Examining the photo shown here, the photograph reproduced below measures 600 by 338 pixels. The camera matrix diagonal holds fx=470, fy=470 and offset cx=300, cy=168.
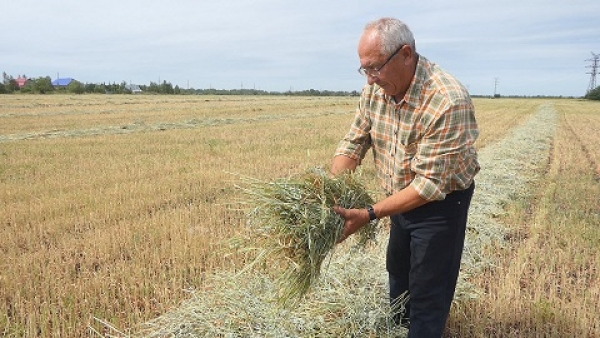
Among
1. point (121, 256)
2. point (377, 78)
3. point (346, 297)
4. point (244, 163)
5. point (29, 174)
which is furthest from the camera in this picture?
point (244, 163)

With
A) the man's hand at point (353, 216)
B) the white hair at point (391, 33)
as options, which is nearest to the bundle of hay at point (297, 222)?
the man's hand at point (353, 216)

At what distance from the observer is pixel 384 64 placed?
2463mm

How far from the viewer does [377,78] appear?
2.54 meters

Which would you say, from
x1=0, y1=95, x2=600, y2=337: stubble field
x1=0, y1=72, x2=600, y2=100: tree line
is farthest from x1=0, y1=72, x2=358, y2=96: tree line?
x1=0, y1=95, x2=600, y2=337: stubble field

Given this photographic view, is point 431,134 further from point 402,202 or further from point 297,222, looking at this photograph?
point 297,222


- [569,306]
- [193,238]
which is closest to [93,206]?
[193,238]

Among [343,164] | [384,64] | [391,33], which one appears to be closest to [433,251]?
[343,164]

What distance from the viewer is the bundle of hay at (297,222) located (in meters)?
2.62

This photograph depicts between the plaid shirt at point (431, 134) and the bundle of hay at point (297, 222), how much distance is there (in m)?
0.39

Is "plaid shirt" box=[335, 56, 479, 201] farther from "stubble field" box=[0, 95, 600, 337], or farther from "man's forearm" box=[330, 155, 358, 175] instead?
"stubble field" box=[0, 95, 600, 337]

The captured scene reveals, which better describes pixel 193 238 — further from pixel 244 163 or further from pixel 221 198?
pixel 244 163

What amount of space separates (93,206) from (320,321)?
15.6 ft

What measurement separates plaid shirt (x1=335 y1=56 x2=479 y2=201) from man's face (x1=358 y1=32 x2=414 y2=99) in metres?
0.07

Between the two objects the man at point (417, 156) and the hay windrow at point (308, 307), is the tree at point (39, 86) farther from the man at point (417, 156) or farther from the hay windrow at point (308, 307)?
the man at point (417, 156)
